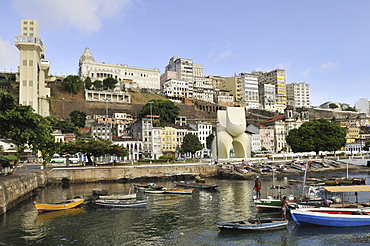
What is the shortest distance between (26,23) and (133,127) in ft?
177

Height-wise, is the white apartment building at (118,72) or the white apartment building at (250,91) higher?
the white apartment building at (118,72)

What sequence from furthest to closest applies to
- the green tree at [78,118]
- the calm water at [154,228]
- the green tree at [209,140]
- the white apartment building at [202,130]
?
the green tree at [78,118] → the white apartment building at [202,130] → the green tree at [209,140] → the calm water at [154,228]

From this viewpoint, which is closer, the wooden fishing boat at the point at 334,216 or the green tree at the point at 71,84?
the wooden fishing boat at the point at 334,216

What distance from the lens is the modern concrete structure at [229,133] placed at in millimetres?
73000

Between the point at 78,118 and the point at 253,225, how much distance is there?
353 feet

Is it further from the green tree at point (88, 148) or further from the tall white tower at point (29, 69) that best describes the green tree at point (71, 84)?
the green tree at point (88, 148)

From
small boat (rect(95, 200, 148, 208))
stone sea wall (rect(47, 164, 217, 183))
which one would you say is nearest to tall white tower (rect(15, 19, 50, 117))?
stone sea wall (rect(47, 164, 217, 183))

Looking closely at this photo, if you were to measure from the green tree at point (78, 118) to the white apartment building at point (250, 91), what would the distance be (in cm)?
9574

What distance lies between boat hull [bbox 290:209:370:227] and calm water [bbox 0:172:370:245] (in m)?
0.44

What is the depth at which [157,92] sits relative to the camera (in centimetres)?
17212

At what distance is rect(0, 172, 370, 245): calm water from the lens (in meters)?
22.1

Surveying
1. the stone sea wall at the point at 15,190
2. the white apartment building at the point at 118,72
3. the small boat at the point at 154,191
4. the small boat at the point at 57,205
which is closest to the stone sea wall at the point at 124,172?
the stone sea wall at the point at 15,190

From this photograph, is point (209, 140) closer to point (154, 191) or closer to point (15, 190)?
point (154, 191)

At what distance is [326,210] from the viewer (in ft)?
82.2
